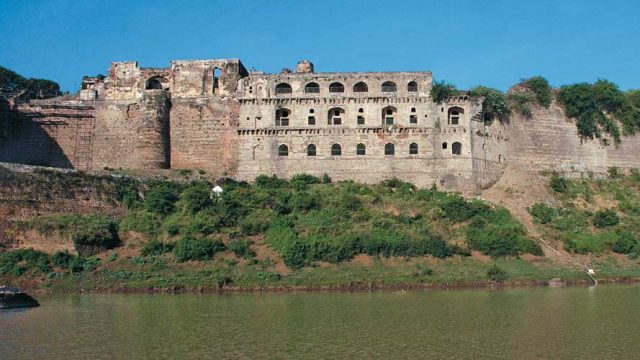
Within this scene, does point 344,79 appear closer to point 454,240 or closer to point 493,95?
point 493,95

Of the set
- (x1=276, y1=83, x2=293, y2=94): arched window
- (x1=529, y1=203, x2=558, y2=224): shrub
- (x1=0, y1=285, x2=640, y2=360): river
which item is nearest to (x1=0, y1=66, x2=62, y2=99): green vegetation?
(x1=276, y1=83, x2=293, y2=94): arched window

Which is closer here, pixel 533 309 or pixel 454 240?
pixel 533 309

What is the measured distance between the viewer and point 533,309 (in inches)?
975

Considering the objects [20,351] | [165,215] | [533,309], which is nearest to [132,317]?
[20,351]

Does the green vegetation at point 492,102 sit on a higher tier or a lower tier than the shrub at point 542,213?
higher

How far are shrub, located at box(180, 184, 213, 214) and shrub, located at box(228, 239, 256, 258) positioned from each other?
4635mm

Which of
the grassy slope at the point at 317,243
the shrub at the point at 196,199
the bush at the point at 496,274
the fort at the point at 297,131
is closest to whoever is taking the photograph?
the grassy slope at the point at 317,243

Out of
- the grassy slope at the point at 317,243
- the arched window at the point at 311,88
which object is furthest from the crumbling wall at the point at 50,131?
the arched window at the point at 311,88

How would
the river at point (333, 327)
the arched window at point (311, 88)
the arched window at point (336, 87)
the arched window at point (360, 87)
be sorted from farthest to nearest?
the arched window at point (311, 88), the arched window at point (336, 87), the arched window at point (360, 87), the river at point (333, 327)

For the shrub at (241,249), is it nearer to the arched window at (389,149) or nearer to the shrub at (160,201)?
the shrub at (160,201)

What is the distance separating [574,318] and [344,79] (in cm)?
2820

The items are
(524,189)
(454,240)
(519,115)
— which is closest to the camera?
(454,240)

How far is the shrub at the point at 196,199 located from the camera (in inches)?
1571

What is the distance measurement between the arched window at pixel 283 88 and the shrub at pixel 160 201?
1080cm
